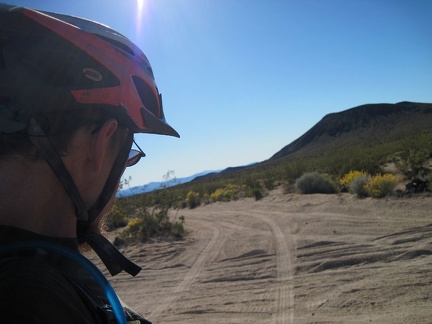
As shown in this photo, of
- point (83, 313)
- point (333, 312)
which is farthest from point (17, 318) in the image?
point (333, 312)

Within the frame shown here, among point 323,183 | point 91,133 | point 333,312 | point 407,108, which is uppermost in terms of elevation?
point 407,108

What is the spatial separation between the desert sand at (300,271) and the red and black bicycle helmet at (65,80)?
3435 mm

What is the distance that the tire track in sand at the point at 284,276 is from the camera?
414 centimetres

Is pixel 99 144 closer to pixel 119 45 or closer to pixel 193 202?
pixel 119 45

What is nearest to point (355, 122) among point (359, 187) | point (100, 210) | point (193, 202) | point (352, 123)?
point (352, 123)

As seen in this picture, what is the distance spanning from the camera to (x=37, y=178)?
1.16 m

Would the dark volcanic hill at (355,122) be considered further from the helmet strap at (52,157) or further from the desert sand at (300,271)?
the helmet strap at (52,157)

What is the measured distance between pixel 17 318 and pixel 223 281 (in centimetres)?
515

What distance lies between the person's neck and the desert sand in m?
3.55

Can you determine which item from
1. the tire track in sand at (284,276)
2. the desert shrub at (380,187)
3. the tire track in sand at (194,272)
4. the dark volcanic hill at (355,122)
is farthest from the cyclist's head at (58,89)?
the dark volcanic hill at (355,122)

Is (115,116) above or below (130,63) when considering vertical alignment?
below

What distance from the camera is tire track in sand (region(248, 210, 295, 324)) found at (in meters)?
4.14

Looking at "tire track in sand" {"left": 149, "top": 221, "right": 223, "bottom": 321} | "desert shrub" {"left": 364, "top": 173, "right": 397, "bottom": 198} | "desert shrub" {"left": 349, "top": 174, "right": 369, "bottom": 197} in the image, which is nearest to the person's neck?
"tire track in sand" {"left": 149, "top": 221, "right": 223, "bottom": 321}

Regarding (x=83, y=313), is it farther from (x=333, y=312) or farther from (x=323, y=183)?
(x=323, y=183)
